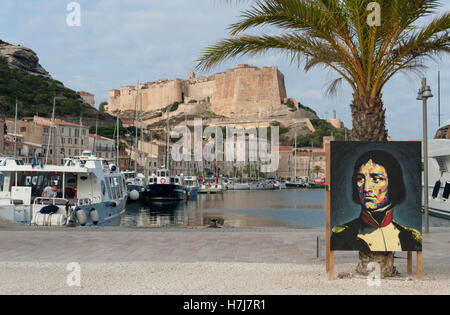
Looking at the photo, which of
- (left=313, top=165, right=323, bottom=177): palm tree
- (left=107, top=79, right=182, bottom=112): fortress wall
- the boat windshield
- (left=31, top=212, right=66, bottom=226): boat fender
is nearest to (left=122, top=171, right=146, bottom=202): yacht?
the boat windshield

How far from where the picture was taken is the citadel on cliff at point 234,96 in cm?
13150

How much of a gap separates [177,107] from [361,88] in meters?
137

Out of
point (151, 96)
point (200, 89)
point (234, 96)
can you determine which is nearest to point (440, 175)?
point (234, 96)

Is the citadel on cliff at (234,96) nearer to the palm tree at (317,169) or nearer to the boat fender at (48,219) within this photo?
the palm tree at (317,169)

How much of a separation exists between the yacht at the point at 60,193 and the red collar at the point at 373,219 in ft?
33.9

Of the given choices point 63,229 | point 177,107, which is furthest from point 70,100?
point 63,229

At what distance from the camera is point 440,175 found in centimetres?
1959

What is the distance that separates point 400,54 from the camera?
22.7ft

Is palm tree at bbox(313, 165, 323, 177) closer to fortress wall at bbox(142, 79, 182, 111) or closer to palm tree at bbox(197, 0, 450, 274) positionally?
fortress wall at bbox(142, 79, 182, 111)

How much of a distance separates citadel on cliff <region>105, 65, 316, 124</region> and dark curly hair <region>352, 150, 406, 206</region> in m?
124

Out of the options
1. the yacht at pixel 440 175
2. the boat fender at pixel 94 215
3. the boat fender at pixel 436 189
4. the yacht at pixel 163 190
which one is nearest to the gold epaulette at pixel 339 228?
the boat fender at pixel 94 215

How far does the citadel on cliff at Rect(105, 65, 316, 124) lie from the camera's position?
132 m
